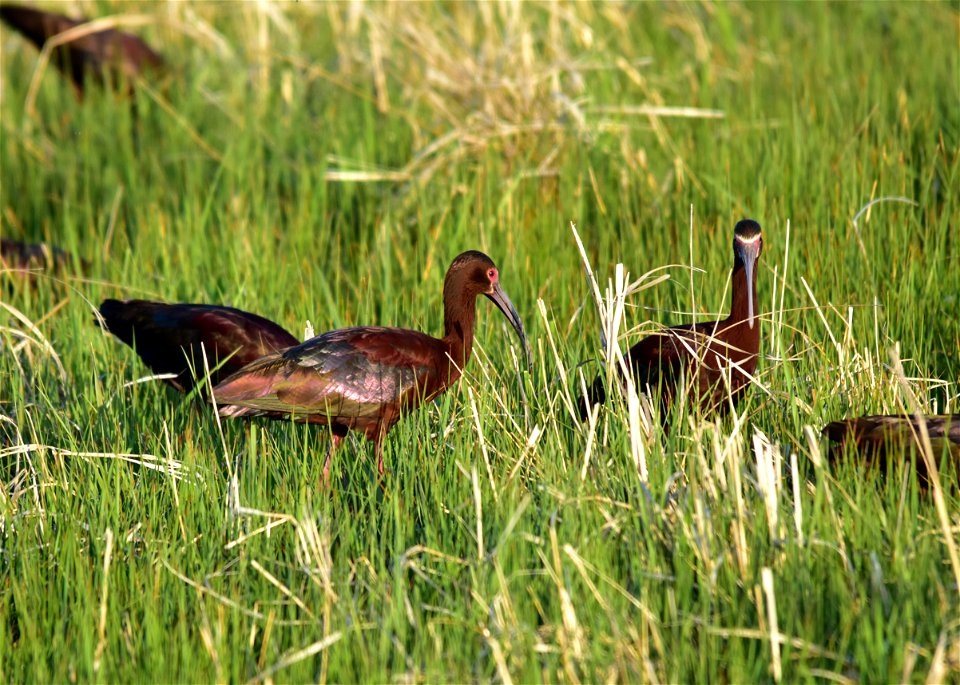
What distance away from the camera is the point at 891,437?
4168 millimetres

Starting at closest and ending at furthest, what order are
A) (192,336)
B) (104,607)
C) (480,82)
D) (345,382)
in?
(104,607) < (345,382) < (192,336) < (480,82)

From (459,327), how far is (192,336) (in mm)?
1281

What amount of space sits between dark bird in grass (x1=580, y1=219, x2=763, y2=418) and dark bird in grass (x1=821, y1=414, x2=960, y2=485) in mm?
749

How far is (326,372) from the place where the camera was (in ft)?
16.7

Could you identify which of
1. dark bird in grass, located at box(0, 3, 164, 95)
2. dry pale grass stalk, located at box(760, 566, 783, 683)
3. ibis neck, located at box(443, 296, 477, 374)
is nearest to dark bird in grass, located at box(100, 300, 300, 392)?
ibis neck, located at box(443, 296, 477, 374)

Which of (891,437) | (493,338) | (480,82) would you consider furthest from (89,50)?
(891,437)

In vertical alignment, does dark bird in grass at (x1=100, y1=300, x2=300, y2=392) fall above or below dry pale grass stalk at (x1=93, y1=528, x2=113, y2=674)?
above

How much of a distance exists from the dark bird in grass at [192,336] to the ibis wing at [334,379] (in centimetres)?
69

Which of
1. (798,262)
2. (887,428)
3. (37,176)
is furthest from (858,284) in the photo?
(37,176)

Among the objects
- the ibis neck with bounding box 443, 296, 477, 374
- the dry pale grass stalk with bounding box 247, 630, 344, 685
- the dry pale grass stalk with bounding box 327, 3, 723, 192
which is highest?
the dry pale grass stalk with bounding box 327, 3, 723, 192

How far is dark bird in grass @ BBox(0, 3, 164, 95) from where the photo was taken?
9.96 m

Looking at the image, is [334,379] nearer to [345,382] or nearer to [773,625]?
[345,382]

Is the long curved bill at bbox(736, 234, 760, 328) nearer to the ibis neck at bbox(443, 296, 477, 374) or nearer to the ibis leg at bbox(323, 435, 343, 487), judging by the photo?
the ibis neck at bbox(443, 296, 477, 374)

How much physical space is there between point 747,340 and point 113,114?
5608 mm
